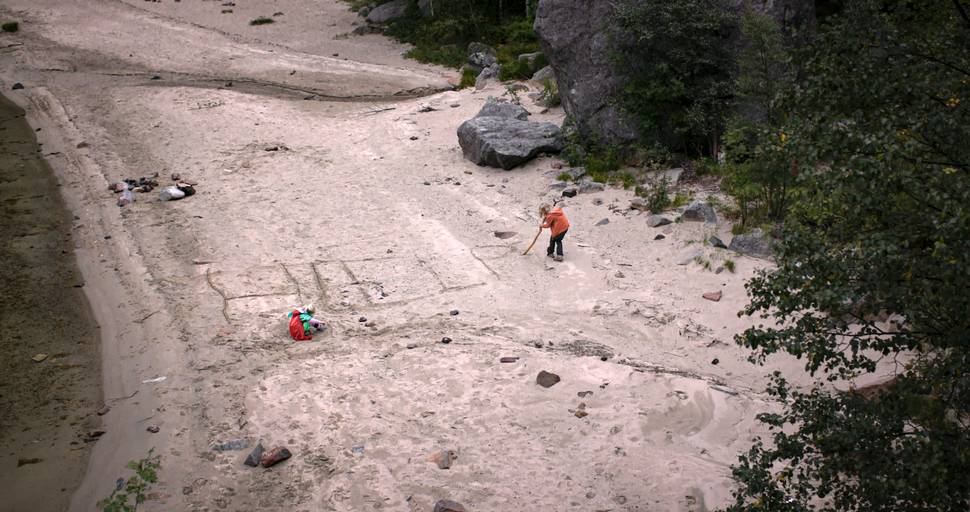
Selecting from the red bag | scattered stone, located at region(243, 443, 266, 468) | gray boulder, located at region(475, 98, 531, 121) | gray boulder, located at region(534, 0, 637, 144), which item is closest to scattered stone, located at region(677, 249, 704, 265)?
gray boulder, located at region(534, 0, 637, 144)

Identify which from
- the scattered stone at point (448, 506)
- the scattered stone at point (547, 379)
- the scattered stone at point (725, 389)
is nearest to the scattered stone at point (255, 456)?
the scattered stone at point (448, 506)

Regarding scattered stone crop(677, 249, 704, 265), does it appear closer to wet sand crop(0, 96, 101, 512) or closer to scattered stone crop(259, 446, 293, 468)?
scattered stone crop(259, 446, 293, 468)

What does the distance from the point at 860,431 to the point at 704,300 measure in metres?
5.95

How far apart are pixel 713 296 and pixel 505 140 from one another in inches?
292

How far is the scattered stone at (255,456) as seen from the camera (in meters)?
8.56

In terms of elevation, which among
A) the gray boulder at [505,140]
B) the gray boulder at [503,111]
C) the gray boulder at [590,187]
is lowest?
the gray boulder at [590,187]

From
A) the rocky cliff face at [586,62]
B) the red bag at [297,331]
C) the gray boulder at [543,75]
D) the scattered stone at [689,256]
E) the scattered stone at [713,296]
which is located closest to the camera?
the red bag at [297,331]

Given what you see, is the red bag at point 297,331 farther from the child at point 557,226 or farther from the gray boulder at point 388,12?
the gray boulder at point 388,12

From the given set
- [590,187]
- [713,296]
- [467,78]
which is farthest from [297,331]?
[467,78]

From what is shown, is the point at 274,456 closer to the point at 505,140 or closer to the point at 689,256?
the point at 689,256

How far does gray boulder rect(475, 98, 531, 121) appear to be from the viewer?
19.1 meters

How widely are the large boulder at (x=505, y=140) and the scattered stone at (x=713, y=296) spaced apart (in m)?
6.68

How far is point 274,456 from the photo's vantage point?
8555 mm

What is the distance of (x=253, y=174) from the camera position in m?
17.5
